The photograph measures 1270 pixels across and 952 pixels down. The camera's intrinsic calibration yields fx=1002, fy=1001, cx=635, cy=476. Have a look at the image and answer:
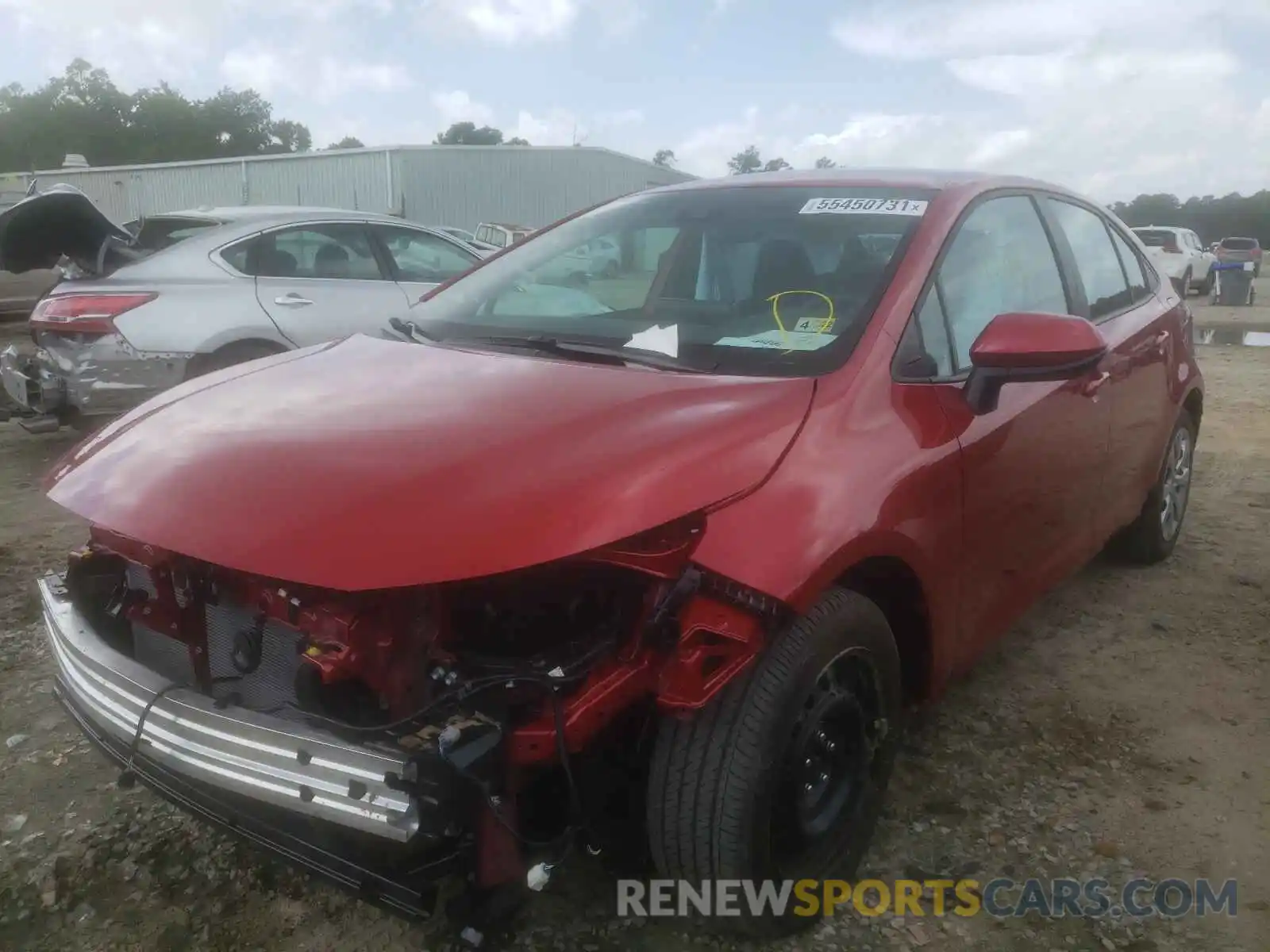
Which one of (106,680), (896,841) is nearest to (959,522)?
(896,841)

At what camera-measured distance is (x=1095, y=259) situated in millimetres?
3500

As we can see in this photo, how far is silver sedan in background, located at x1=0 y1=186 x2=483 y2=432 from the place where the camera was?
5.18 meters

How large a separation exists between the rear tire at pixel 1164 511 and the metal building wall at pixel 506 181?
74.7ft

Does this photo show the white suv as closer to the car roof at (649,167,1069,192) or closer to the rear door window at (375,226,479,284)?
the rear door window at (375,226,479,284)

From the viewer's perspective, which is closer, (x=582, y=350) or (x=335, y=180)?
(x=582, y=350)

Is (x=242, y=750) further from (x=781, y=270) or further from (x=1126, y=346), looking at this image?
(x=1126, y=346)

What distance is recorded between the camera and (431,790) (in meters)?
1.60

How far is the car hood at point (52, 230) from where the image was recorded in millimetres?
4828

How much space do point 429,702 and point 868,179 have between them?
199cm

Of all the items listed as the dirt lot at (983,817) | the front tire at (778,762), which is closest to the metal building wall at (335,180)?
the dirt lot at (983,817)

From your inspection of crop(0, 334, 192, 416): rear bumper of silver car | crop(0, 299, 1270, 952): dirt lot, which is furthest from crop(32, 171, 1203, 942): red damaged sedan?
crop(0, 334, 192, 416): rear bumper of silver car

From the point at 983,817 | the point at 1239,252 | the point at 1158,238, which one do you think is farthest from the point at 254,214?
the point at 1239,252

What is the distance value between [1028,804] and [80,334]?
4.93 meters

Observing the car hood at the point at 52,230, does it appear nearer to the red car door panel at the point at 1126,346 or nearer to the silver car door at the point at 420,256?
the silver car door at the point at 420,256
